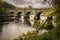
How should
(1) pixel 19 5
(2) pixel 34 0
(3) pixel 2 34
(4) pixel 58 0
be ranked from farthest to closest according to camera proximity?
(3) pixel 2 34, (1) pixel 19 5, (2) pixel 34 0, (4) pixel 58 0

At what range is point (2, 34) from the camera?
4.21 metres

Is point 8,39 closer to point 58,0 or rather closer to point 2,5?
point 2,5

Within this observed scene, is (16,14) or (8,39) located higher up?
(16,14)

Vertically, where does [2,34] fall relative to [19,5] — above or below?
below

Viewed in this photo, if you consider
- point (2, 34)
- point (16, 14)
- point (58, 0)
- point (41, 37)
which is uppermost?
point (58, 0)

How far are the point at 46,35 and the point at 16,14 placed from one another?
206 centimetres

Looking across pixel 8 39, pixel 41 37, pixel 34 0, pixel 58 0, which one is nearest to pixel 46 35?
pixel 41 37

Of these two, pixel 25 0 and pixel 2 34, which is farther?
pixel 2 34

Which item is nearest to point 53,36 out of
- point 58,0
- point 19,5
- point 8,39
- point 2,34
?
point 58,0

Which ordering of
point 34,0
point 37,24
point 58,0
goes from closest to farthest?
1. point 58,0
2. point 37,24
3. point 34,0

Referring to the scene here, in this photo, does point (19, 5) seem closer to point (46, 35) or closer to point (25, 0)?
point (25, 0)

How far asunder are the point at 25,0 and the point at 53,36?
6.12 ft

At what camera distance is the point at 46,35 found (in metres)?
0.81

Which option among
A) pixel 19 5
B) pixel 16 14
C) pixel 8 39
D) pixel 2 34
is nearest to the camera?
pixel 19 5
